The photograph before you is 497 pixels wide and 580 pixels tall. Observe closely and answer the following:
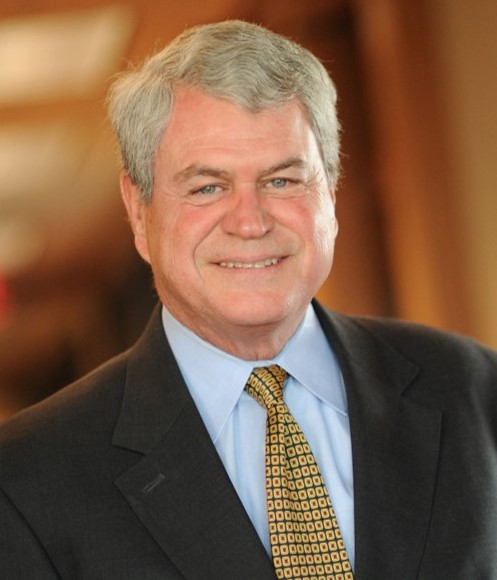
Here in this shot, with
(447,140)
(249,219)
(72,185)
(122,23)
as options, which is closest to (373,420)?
(249,219)

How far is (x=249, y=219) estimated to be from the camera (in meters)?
2.14

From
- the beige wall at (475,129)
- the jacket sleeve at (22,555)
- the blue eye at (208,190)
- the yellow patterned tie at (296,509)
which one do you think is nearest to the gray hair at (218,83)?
the blue eye at (208,190)

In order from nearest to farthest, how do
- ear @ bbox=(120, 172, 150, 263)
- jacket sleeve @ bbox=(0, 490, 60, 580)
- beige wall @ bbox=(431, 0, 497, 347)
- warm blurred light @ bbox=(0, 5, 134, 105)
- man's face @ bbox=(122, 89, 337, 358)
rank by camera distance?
jacket sleeve @ bbox=(0, 490, 60, 580), man's face @ bbox=(122, 89, 337, 358), ear @ bbox=(120, 172, 150, 263), beige wall @ bbox=(431, 0, 497, 347), warm blurred light @ bbox=(0, 5, 134, 105)

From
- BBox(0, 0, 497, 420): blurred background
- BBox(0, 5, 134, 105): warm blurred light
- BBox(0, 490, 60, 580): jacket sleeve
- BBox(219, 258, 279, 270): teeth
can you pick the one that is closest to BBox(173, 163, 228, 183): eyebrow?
BBox(219, 258, 279, 270): teeth

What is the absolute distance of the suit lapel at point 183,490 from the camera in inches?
81.1

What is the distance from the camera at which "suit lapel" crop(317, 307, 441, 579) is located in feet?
6.98

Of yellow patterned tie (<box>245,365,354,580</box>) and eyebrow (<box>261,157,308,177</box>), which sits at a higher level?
eyebrow (<box>261,157,308,177</box>)

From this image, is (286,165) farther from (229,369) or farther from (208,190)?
(229,369)

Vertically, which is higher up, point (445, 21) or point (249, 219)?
point (445, 21)

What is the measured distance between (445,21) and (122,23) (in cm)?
160

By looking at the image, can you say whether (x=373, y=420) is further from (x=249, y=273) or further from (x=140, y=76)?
(x=140, y=76)

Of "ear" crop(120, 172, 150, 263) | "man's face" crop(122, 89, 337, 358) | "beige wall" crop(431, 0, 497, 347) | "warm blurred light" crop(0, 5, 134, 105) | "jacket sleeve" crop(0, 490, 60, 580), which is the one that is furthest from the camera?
"warm blurred light" crop(0, 5, 134, 105)

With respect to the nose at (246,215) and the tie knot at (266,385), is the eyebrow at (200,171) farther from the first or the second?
the tie knot at (266,385)

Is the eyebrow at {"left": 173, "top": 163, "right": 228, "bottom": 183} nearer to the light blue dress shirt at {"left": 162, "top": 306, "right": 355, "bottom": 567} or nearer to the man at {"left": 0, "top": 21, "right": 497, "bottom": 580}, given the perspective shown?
the man at {"left": 0, "top": 21, "right": 497, "bottom": 580}
